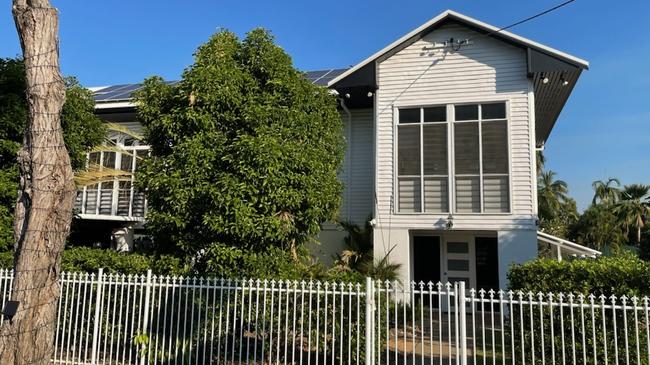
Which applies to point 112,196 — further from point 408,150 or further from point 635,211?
point 635,211

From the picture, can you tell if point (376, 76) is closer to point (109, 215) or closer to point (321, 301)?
point (321, 301)

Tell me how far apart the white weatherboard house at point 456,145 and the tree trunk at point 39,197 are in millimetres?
8866

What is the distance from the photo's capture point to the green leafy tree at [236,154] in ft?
24.1

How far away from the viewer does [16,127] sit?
29.3ft

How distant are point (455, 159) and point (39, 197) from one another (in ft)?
32.5

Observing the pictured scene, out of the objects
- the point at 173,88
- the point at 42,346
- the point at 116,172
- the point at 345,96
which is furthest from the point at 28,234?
the point at 345,96

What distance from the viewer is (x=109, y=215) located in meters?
15.7

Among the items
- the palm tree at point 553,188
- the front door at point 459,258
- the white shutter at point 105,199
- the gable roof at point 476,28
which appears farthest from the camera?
the palm tree at point 553,188

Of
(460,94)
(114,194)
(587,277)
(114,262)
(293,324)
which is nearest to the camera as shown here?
(587,277)

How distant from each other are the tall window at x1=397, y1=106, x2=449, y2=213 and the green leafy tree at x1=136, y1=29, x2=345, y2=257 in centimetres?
411

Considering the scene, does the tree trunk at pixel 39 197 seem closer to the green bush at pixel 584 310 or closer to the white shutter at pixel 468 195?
the green bush at pixel 584 310

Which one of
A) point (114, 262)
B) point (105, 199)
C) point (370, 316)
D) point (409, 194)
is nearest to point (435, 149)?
point (409, 194)

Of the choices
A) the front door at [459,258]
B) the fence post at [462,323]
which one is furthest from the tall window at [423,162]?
the fence post at [462,323]

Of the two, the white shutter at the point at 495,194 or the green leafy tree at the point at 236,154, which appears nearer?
the green leafy tree at the point at 236,154
